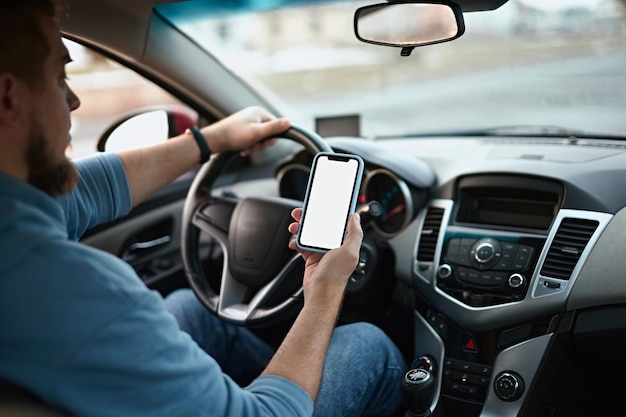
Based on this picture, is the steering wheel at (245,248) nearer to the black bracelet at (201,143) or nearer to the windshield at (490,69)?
the black bracelet at (201,143)

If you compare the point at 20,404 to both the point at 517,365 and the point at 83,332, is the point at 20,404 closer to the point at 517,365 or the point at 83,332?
the point at 83,332

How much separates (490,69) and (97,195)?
8.24 ft

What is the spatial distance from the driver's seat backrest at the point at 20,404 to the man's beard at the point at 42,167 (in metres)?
0.35

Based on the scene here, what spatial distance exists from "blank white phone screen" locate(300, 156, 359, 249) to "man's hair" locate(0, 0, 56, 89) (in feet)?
2.71

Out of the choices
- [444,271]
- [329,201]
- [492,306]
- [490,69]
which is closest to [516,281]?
[492,306]

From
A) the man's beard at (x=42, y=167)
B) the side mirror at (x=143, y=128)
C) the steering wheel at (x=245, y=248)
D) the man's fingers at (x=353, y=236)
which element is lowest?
the steering wheel at (x=245, y=248)

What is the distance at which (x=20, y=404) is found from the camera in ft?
3.73

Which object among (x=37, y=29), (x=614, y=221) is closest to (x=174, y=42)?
(x=37, y=29)

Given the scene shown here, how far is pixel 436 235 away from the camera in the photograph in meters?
2.54

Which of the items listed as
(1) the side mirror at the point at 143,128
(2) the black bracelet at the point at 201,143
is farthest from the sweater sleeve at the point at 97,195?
(1) the side mirror at the point at 143,128

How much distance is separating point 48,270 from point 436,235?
1625mm

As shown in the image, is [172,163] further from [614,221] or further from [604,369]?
[604,369]

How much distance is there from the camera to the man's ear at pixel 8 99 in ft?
4.05

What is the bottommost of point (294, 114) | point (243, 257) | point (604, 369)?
point (604, 369)
